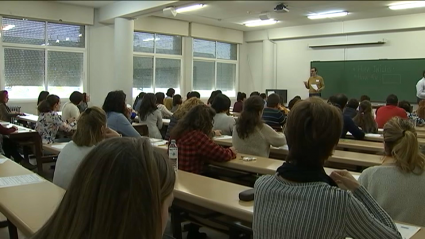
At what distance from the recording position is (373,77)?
36.7ft

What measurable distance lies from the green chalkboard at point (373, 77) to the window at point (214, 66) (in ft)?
9.74

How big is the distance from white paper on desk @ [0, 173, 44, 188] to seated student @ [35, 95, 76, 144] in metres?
2.60

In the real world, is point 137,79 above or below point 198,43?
below

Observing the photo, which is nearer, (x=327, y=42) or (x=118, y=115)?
(x=118, y=115)

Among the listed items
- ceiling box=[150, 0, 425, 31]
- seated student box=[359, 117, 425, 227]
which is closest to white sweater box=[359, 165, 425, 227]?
seated student box=[359, 117, 425, 227]

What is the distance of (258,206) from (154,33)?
1041 cm

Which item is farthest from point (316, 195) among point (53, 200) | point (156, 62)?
point (156, 62)

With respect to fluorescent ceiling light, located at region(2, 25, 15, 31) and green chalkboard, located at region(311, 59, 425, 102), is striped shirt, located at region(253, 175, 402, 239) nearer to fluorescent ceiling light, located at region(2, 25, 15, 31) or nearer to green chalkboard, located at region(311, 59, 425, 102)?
fluorescent ceiling light, located at region(2, 25, 15, 31)

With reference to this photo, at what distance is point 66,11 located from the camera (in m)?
9.73

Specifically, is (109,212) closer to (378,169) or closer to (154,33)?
(378,169)

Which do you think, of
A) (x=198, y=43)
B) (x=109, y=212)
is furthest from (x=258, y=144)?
(x=198, y=43)

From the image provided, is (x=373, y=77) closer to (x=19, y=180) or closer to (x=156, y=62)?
(x=156, y=62)

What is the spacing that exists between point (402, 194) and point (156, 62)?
33.2 ft

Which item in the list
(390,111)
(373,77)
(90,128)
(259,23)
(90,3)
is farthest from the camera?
(259,23)
